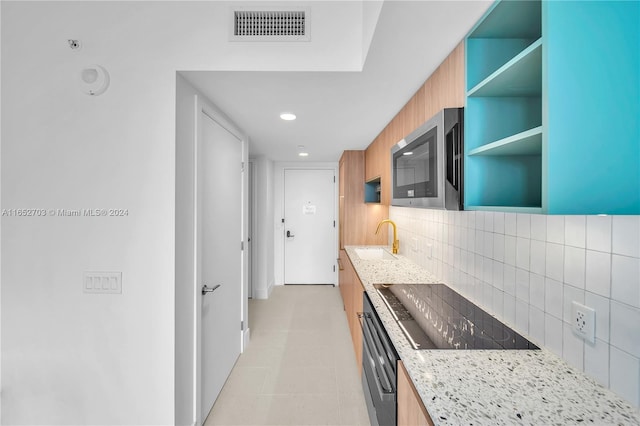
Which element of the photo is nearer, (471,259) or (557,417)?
(557,417)

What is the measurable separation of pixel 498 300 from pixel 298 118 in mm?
1816

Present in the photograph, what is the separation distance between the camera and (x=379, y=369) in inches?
52.3

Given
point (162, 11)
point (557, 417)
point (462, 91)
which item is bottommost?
point (557, 417)

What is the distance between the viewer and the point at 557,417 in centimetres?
70

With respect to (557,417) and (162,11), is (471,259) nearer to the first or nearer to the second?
(557,417)

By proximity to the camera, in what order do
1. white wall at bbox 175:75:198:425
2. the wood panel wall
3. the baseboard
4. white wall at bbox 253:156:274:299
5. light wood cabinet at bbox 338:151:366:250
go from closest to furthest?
the wood panel wall < white wall at bbox 175:75:198:425 < the baseboard < light wood cabinet at bbox 338:151:366:250 < white wall at bbox 253:156:274:299

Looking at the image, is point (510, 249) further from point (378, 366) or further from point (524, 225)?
point (378, 366)

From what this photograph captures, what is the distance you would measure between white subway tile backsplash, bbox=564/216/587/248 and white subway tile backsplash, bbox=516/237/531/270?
174 millimetres

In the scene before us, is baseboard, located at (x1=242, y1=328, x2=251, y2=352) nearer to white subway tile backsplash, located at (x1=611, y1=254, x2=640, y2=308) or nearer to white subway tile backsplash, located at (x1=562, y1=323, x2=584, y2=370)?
white subway tile backsplash, located at (x1=562, y1=323, x2=584, y2=370)

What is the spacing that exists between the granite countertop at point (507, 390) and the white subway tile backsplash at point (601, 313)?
157mm

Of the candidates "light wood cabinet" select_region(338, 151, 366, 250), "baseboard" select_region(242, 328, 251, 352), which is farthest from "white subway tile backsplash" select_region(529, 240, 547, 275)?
"light wood cabinet" select_region(338, 151, 366, 250)

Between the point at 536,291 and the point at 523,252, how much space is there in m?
0.16

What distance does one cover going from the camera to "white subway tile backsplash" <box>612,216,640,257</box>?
0.74 m

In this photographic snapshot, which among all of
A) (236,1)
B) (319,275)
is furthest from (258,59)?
(319,275)
